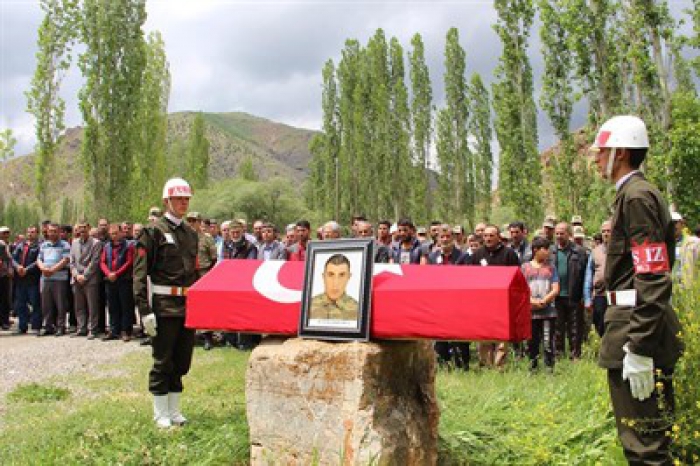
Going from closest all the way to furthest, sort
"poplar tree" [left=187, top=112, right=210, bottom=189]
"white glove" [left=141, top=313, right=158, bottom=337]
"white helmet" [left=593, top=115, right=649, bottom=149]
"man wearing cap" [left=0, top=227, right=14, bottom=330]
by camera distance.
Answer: "white helmet" [left=593, top=115, right=649, bottom=149] < "white glove" [left=141, top=313, right=158, bottom=337] < "man wearing cap" [left=0, top=227, right=14, bottom=330] < "poplar tree" [left=187, top=112, right=210, bottom=189]

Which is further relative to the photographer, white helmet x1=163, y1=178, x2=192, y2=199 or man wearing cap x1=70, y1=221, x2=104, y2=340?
man wearing cap x1=70, y1=221, x2=104, y2=340

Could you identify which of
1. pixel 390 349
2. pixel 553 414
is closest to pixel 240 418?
pixel 390 349

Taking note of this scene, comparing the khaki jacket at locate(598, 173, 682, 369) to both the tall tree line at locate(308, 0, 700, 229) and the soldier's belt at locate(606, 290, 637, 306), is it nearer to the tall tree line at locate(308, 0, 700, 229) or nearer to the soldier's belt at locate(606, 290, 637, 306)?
the soldier's belt at locate(606, 290, 637, 306)

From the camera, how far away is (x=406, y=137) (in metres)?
37.8

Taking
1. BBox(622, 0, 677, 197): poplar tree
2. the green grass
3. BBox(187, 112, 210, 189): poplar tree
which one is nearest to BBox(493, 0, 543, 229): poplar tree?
BBox(622, 0, 677, 197): poplar tree

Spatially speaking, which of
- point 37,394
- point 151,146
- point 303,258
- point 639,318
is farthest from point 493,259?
point 151,146

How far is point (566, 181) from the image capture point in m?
25.0

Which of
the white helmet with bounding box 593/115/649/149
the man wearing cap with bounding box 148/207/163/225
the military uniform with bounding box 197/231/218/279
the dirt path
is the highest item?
the white helmet with bounding box 593/115/649/149

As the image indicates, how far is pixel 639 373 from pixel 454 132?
3647 cm

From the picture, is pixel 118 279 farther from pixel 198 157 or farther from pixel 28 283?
pixel 198 157

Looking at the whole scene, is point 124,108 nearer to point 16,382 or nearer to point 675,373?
point 16,382

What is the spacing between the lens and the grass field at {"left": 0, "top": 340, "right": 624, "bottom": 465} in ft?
15.6

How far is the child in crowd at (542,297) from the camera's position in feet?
27.5

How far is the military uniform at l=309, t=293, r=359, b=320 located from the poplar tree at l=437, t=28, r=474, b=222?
35.3 metres
